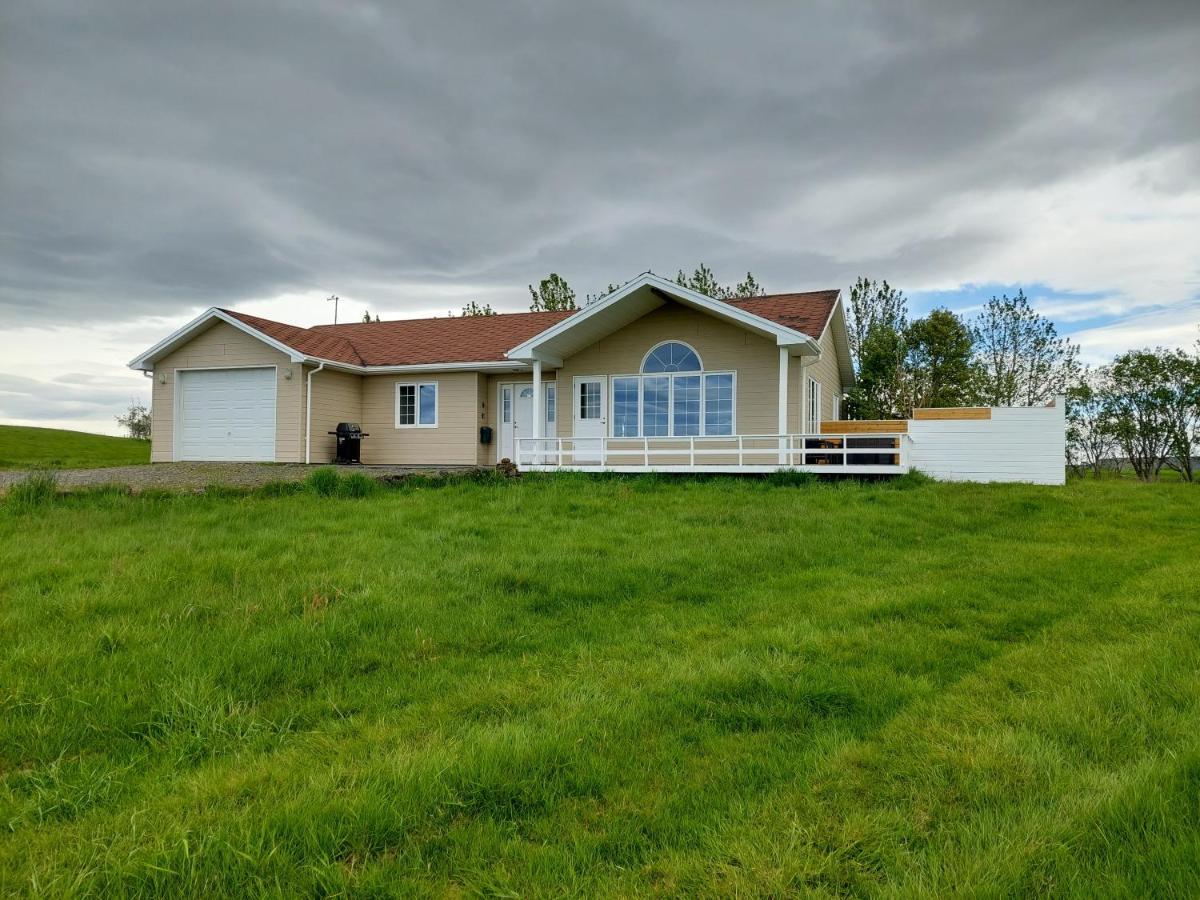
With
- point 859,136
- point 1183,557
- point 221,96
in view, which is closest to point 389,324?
point 221,96

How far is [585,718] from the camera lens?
11.8 feet

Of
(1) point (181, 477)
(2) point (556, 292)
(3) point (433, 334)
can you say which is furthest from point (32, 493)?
(2) point (556, 292)

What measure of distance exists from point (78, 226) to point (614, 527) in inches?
581

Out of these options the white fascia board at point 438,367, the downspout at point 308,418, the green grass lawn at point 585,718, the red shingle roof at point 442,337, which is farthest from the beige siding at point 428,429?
the green grass lawn at point 585,718

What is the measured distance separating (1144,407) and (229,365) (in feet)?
103

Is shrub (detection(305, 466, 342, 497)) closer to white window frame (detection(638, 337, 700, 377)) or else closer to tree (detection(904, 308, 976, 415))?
white window frame (detection(638, 337, 700, 377))

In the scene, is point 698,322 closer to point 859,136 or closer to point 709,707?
point 859,136

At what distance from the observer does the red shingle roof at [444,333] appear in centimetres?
1670

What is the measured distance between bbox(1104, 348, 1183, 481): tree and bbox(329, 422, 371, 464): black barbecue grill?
27603 millimetres

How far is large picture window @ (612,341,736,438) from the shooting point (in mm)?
16156

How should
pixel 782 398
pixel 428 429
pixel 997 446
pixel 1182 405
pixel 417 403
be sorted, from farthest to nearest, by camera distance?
pixel 1182 405, pixel 417 403, pixel 428 429, pixel 997 446, pixel 782 398

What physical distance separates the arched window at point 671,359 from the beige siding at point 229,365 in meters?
8.66

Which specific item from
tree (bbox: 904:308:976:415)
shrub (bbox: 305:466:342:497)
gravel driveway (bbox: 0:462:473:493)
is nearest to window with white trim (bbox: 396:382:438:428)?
gravel driveway (bbox: 0:462:473:493)

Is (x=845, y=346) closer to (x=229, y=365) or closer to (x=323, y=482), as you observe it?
(x=323, y=482)
